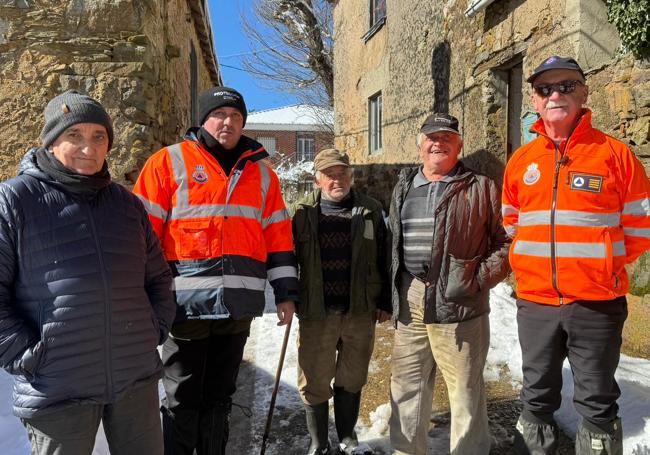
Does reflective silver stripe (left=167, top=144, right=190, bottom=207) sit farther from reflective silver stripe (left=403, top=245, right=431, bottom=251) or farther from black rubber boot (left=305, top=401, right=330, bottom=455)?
black rubber boot (left=305, top=401, right=330, bottom=455)

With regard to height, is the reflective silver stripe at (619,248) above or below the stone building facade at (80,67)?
below

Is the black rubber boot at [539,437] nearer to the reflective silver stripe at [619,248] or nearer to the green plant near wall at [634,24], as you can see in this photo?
the reflective silver stripe at [619,248]

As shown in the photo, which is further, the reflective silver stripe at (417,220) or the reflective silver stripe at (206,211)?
the reflective silver stripe at (417,220)

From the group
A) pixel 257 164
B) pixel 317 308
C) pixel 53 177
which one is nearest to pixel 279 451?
pixel 317 308

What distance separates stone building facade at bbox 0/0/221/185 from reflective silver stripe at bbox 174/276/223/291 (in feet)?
6.74

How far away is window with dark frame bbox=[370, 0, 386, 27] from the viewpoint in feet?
30.5

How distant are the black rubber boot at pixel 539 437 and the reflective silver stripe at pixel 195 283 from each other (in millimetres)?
1676

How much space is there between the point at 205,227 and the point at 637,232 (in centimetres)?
201

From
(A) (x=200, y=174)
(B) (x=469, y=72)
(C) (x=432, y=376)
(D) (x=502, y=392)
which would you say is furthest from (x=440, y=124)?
(B) (x=469, y=72)

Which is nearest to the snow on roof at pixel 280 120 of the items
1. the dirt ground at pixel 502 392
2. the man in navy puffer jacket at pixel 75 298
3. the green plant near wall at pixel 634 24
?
the green plant near wall at pixel 634 24

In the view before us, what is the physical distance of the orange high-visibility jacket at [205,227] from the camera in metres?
2.32

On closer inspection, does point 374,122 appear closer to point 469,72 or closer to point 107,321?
point 469,72

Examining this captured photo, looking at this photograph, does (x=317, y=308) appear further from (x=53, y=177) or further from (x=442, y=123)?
(x=53, y=177)

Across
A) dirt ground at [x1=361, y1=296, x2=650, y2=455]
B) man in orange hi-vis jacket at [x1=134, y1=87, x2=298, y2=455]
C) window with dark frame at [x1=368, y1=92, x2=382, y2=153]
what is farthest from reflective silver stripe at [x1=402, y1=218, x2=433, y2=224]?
window with dark frame at [x1=368, y1=92, x2=382, y2=153]
